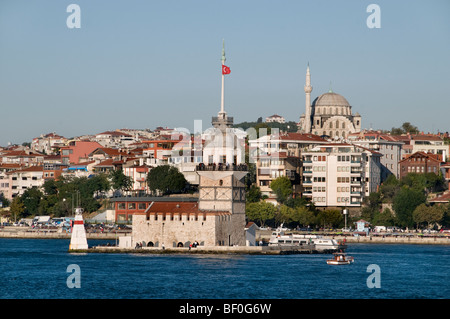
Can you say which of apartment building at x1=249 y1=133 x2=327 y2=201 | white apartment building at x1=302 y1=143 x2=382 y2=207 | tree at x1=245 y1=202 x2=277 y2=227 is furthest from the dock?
apartment building at x1=249 y1=133 x2=327 y2=201

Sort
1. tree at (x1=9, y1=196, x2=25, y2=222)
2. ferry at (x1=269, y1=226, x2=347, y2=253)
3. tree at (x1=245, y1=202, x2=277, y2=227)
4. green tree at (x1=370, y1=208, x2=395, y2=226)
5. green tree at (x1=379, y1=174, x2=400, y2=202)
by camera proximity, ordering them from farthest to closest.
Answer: tree at (x1=9, y1=196, x2=25, y2=222) → green tree at (x1=379, y1=174, x2=400, y2=202) → green tree at (x1=370, y1=208, x2=395, y2=226) → tree at (x1=245, y1=202, x2=277, y2=227) → ferry at (x1=269, y1=226, x2=347, y2=253)

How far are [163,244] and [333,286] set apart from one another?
16.3m

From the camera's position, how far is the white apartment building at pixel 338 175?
93.0m

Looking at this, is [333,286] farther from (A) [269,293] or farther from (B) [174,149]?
(B) [174,149]

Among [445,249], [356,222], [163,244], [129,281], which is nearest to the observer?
[129,281]

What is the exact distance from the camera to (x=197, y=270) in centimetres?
5203

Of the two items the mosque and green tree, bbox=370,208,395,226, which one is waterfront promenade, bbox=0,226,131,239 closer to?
green tree, bbox=370,208,395,226

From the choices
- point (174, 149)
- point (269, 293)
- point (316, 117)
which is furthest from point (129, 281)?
point (316, 117)

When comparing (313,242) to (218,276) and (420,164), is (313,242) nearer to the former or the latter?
(218,276)

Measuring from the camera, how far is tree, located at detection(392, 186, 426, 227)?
285ft

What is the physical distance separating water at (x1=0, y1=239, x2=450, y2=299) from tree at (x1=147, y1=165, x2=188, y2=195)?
94.3 ft

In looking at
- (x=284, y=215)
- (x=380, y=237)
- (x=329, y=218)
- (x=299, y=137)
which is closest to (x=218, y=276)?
(x=380, y=237)

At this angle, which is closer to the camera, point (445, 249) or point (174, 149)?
point (445, 249)

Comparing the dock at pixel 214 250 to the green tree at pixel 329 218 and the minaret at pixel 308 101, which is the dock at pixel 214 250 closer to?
the green tree at pixel 329 218
